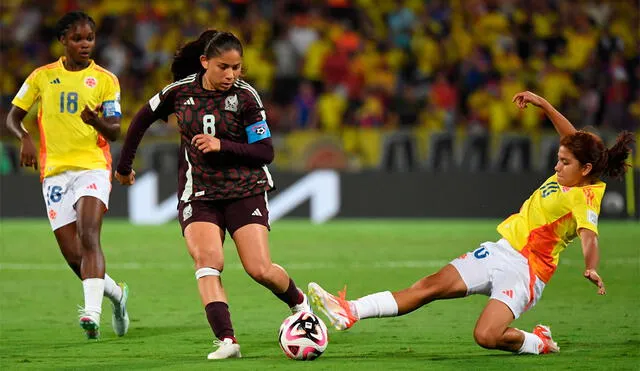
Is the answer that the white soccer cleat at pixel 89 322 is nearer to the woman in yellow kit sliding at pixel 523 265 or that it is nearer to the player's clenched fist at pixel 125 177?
the player's clenched fist at pixel 125 177

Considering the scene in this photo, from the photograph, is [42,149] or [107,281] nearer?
[107,281]

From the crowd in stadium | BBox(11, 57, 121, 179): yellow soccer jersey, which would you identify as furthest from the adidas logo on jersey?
the crowd in stadium

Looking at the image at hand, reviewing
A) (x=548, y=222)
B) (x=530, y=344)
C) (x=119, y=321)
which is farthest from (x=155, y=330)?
(x=548, y=222)

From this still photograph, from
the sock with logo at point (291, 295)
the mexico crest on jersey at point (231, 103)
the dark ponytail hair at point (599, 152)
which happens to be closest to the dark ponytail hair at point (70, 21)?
the mexico crest on jersey at point (231, 103)

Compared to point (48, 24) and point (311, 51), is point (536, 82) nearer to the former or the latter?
point (311, 51)

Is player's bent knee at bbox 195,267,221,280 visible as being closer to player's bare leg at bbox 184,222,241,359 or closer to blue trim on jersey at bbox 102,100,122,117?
player's bare leg at bbox 184,222,241,359

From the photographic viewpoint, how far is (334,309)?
7023 mm

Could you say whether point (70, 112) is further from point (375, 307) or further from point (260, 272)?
point (375, 307)

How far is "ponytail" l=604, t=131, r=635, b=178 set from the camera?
712cm

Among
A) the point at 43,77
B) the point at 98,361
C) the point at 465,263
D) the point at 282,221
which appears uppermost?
the point at 43,77

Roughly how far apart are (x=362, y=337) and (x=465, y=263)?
47.1 inches

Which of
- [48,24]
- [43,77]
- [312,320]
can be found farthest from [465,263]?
[48,24]

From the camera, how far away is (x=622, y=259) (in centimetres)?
1320

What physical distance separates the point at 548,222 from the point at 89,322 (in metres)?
3.05
